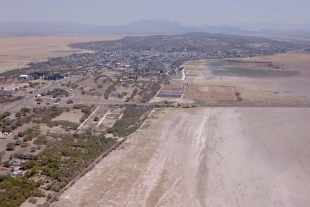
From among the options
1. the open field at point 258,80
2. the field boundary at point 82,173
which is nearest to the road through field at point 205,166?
the field boundary at point 82,173

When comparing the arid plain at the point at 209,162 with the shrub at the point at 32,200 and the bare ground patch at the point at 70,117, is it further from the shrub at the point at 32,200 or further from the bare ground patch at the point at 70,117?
the shrub at the point at 32,200

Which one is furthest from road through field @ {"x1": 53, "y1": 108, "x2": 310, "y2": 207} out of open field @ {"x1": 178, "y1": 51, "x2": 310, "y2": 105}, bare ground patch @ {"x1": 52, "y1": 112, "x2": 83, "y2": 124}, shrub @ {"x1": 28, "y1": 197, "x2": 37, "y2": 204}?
open field @ {"x1": 178, "y1": 51, "x2": 310, "y2": 105}

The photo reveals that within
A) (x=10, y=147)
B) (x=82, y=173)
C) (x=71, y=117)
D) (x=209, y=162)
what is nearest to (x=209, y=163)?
(x=209, y=162)

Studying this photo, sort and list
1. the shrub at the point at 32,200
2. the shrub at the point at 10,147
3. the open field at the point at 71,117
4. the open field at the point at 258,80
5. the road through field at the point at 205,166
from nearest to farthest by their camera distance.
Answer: the shrub at the point at 32,200
the road through field at the point at 205,166
the shrub at the point at 10,147
the open field at the point at 71,117
the open field at the point at 258,80

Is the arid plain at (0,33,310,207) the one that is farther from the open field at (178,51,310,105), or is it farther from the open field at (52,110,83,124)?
the open field at (178,51,310,105)

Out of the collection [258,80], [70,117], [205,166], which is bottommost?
[205,166]

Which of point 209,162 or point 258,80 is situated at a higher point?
point 258,80

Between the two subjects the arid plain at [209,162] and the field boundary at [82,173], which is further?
the arid plain at [209,162]

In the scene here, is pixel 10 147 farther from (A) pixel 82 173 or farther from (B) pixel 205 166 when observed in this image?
(B) pixel 205 166

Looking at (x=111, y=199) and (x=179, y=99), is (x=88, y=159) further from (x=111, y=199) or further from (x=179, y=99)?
(x=179, y=99)
